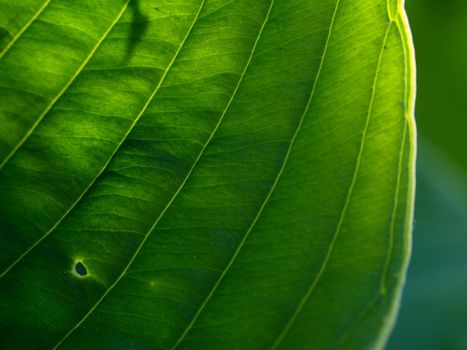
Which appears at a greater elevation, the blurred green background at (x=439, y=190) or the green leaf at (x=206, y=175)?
the blurred green background at (x=439, y=190)

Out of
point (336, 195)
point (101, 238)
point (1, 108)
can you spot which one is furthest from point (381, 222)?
point (1, 108)

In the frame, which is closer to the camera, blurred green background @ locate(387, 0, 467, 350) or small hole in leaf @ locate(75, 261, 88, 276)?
small hole in leaf @ locate(75, 261, 88, 276)

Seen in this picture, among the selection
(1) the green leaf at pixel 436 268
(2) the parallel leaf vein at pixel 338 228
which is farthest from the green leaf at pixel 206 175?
(1) the green leaf at pixel 436 268

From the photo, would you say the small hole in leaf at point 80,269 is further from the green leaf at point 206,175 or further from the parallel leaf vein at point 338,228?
the parallel leaf vein at point 338,228

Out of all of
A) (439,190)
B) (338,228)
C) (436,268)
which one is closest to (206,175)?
(338,228)

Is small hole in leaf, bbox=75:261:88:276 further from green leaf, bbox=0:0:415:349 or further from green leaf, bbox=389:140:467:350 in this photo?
green leaf, bbox=389:140:467:350

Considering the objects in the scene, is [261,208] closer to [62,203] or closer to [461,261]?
[62,203]

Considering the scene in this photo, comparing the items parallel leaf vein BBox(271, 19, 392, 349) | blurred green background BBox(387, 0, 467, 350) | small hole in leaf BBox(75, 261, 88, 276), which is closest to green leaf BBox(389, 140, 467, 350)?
blurred green background BBox(387, 0, 467, 350)

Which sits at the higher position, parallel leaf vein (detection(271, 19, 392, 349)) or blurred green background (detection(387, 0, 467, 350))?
blurred green background (detection(387, 0, 467, 350))
